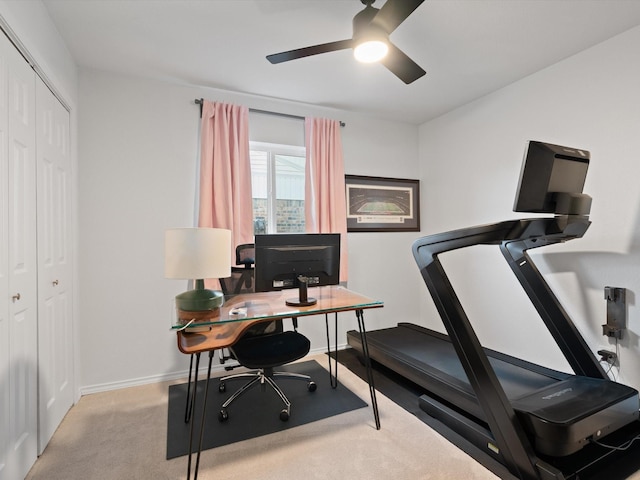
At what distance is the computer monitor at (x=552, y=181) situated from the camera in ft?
5.65

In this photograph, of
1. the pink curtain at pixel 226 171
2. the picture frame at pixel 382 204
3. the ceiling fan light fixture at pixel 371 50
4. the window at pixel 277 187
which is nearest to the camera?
the ceiling fan light fixture at pixel 371 50

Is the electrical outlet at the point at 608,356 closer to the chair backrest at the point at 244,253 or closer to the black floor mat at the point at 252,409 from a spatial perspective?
the black floor mat at the point at 252,409

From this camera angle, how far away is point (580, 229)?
78.1 inches

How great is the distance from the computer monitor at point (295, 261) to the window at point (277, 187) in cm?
146

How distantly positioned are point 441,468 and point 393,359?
1086mm

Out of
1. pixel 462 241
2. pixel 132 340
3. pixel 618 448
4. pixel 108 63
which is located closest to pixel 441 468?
pixel 618 448

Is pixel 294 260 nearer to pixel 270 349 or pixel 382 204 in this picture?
pixel 270 349

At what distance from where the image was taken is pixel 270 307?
190cm

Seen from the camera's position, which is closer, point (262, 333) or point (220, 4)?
point (220, 4)

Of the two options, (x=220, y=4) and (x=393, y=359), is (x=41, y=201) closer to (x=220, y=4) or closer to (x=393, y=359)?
(x=220, y=4)

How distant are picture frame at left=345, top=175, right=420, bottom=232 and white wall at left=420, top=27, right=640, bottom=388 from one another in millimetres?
351

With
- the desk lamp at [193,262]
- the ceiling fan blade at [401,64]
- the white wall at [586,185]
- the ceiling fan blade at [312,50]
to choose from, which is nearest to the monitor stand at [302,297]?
the desk lamp at [193,262]

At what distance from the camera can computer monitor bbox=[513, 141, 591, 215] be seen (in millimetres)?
1722

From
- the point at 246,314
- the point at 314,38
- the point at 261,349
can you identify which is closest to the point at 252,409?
the point at 261,349
